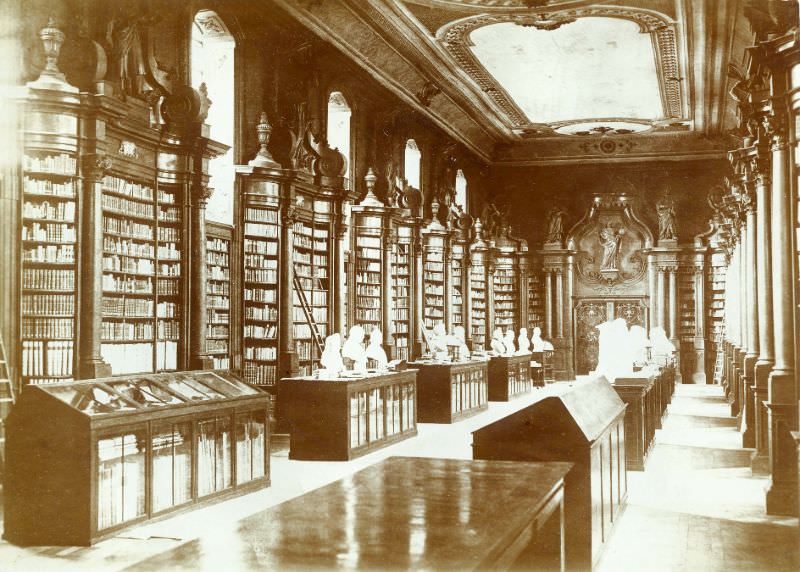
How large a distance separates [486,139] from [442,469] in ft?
58.4

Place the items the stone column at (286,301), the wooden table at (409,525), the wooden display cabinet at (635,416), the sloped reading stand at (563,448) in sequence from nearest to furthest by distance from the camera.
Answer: the wooden table at (409,525)
the sloped reading stand at (563,448)
the wooden display cabinet at (635,416)
the stone column at (286,301)

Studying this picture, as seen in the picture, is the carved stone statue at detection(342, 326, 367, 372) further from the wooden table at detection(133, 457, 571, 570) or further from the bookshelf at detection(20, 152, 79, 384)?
the wooden table at detection(133, 457, 571, 570)

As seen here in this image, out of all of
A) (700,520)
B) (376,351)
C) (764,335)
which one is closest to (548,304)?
(376,351)

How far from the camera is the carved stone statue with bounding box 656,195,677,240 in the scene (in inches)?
834

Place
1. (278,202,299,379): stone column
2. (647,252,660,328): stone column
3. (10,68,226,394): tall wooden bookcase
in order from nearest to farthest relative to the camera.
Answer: (10,68,226,394): tall wooden bookcase, (278,202,299,379): stone column, (647,252,660,328): stone column

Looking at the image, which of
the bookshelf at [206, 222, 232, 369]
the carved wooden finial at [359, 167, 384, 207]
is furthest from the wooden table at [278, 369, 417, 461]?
the carved wooden finial at [359, 167, 384, 207]

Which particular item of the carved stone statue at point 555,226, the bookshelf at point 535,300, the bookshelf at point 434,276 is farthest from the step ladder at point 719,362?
the bookshelf at point 434,276

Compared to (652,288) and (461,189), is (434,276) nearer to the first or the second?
(461,189)

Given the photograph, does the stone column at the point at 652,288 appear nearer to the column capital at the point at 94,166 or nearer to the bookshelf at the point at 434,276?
the bookshelf at the point at 434,276

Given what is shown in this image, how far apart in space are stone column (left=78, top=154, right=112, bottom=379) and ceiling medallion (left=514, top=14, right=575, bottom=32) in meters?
7.18

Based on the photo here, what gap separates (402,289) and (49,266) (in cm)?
858

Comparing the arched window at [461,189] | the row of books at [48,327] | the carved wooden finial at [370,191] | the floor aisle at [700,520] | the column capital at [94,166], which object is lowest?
the floor aisle at [700,520]

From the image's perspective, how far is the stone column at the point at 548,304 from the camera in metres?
22.0

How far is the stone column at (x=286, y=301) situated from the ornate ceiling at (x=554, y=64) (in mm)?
2612
